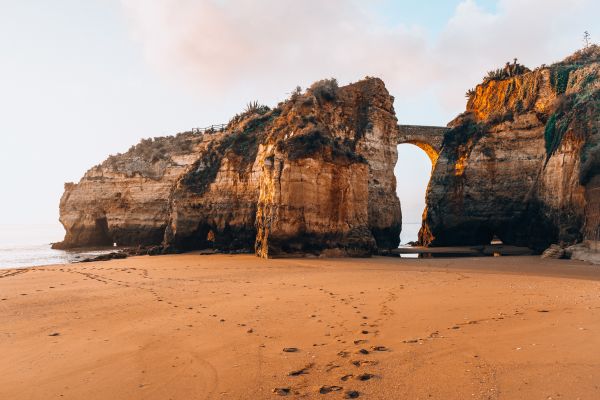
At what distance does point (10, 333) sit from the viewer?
17.4 ft

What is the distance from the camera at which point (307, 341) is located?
4594mm

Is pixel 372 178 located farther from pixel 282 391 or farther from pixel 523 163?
pixel 282 391

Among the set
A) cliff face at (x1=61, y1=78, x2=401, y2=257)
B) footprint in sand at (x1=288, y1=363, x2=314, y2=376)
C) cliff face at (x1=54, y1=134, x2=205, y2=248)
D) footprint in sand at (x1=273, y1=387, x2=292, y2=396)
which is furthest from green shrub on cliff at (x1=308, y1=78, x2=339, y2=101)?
footprint in sand at (x1=273, y1=387, x2=292, y2=396)

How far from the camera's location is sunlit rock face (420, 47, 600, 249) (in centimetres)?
1617

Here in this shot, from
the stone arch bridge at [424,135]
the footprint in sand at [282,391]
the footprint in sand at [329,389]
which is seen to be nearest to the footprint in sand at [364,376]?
the footprint in sand at [329,389]

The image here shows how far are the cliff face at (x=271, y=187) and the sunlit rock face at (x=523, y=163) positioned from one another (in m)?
3.68

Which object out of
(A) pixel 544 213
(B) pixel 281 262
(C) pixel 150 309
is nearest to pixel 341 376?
(C) pixel 150 309

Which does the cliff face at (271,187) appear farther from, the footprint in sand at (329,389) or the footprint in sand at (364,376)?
the footprint in sand at (329,389)

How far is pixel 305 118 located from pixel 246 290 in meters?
11.0

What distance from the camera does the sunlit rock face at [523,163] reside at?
16.2 m

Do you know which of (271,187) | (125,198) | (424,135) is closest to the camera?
(271,187)

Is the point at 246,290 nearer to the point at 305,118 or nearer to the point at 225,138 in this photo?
the point at 305,118

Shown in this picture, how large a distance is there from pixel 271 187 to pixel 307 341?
39.1 feet

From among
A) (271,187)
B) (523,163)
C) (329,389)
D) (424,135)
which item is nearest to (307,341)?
(329,389)
